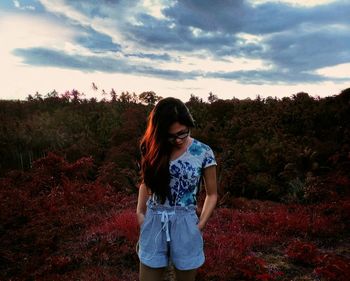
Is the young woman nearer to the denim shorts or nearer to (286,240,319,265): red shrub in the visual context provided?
the denim shorts

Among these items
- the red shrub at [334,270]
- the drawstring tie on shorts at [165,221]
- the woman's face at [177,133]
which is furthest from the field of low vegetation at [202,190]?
the woman's face at [177,133]

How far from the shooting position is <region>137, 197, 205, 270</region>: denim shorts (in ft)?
10.9

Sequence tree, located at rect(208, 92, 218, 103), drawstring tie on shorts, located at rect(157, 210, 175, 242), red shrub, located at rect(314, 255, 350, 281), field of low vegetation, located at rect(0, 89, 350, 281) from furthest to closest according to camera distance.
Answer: tree, located at rect(208, 92, 218, 103)
field of low vegetation, located at rect(0, 89, 350, 281)
red shrub, located at rect(314, 255, 350, 281)
drawstring tie on shorts, located at rect(157, 210, 175, 242)

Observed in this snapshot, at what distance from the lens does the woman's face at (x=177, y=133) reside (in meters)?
3.37

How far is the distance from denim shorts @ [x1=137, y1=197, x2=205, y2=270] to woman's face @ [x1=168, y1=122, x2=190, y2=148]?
22.0 inches

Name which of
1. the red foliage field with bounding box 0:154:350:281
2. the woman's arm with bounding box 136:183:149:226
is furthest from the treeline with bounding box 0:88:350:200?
the woman's arm with bounding box 136:183:149:226

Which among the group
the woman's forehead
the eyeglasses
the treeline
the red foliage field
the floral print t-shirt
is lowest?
the red foliage field

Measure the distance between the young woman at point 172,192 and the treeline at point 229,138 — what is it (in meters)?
7.98

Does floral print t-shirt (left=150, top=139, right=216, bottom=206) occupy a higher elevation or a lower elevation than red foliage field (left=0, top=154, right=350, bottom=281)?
higher

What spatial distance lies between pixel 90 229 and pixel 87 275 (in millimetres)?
2268

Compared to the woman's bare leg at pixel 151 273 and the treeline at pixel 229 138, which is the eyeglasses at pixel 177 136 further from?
the treeline at pixel 229 138

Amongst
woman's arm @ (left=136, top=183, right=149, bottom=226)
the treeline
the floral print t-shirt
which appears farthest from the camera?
the treeline

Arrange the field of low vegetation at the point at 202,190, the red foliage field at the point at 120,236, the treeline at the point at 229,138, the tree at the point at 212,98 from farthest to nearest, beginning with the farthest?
the tree at the point at 212,98
the treeline at the point at 229,138
the field of low vegetation at the point at 202,190
the red foliage field at the point at 120,236

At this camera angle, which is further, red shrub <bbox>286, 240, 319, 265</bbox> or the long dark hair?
red shrub <bbox>286, 240, 319, 265</bbox>
